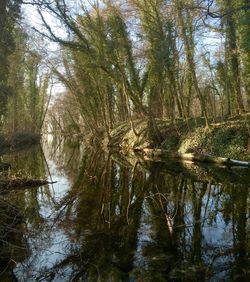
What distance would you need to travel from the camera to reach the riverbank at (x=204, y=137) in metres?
15.3

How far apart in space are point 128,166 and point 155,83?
758 centimetres

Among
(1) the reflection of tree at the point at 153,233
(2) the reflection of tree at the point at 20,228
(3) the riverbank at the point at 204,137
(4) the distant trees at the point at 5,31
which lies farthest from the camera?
(3) the riverbank at the point at 204,137

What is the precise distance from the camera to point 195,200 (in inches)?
344

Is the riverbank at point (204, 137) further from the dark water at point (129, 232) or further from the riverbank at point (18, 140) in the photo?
the riverbank at point (18, 140)

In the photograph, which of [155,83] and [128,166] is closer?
[128,166]

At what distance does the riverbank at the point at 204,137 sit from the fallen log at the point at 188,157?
36cm

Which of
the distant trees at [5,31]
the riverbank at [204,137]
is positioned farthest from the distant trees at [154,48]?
the distant trees at [5,31]

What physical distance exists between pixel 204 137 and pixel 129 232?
11199mm

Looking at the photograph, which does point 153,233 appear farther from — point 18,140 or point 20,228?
point 18,140

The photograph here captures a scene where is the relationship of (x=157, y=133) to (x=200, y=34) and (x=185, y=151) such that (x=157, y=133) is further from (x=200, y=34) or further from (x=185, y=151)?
(x=200, y=34)

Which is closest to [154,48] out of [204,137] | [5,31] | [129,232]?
[204,137]

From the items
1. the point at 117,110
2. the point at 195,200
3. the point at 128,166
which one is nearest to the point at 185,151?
the point at 128,166

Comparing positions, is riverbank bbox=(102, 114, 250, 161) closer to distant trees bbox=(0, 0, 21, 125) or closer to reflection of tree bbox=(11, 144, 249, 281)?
reflection of tree bbox=(11, 144, 249, 281)

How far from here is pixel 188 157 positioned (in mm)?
16500
